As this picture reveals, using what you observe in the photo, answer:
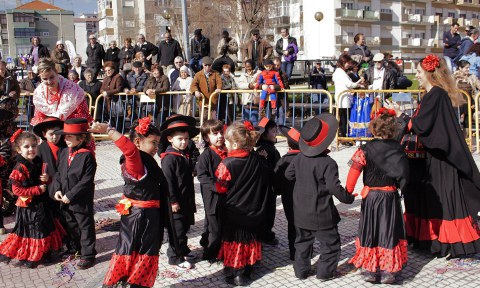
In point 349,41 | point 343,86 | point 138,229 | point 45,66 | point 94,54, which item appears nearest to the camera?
point 138,229

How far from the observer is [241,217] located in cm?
470

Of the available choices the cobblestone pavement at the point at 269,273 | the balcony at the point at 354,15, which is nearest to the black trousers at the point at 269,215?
the cobblestone pavement at the point at 269,273

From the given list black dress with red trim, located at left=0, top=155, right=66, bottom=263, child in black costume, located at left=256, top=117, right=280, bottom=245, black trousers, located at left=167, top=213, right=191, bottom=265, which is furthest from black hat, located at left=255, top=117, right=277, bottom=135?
black dress with red trim, located at left=0, top=155, right=66, bottom=263

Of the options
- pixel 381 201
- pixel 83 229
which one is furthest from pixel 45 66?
pixel 381 201

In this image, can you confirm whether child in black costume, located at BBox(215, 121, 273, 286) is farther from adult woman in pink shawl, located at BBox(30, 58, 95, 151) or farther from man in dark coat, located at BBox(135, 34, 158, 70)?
man in dark coat, located at BBox(135, 34, 158, 70)

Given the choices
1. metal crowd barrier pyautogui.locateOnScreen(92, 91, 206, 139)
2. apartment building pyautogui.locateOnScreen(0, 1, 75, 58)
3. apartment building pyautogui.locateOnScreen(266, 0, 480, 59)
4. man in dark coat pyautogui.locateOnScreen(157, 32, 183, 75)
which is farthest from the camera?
apartment building pyautogui.locateOnScreen(0, 1, 75, 58)

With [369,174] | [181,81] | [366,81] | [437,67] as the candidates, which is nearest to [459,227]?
[369,174]

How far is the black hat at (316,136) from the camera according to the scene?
4578 mm

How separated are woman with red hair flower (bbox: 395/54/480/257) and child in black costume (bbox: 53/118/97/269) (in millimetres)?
3231

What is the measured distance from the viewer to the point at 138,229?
4.16 m

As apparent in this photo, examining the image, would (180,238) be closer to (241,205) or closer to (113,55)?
(241,205)

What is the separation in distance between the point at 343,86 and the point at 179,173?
22.4ft

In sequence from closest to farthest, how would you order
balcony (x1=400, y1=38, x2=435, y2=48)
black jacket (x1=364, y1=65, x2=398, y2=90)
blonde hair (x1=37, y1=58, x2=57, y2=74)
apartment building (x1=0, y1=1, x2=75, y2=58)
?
blonde hair (x1=37, y1=58, x2=57, y2=74) → black jacket (x1=364, y1=65, x2=398, y2=90) → balcony (x1=400, y1=38, x2=435, y2=48) → apartment building (x1=0, y1=1, x2=75, y2=58)

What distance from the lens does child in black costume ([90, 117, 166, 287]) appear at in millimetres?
4113
